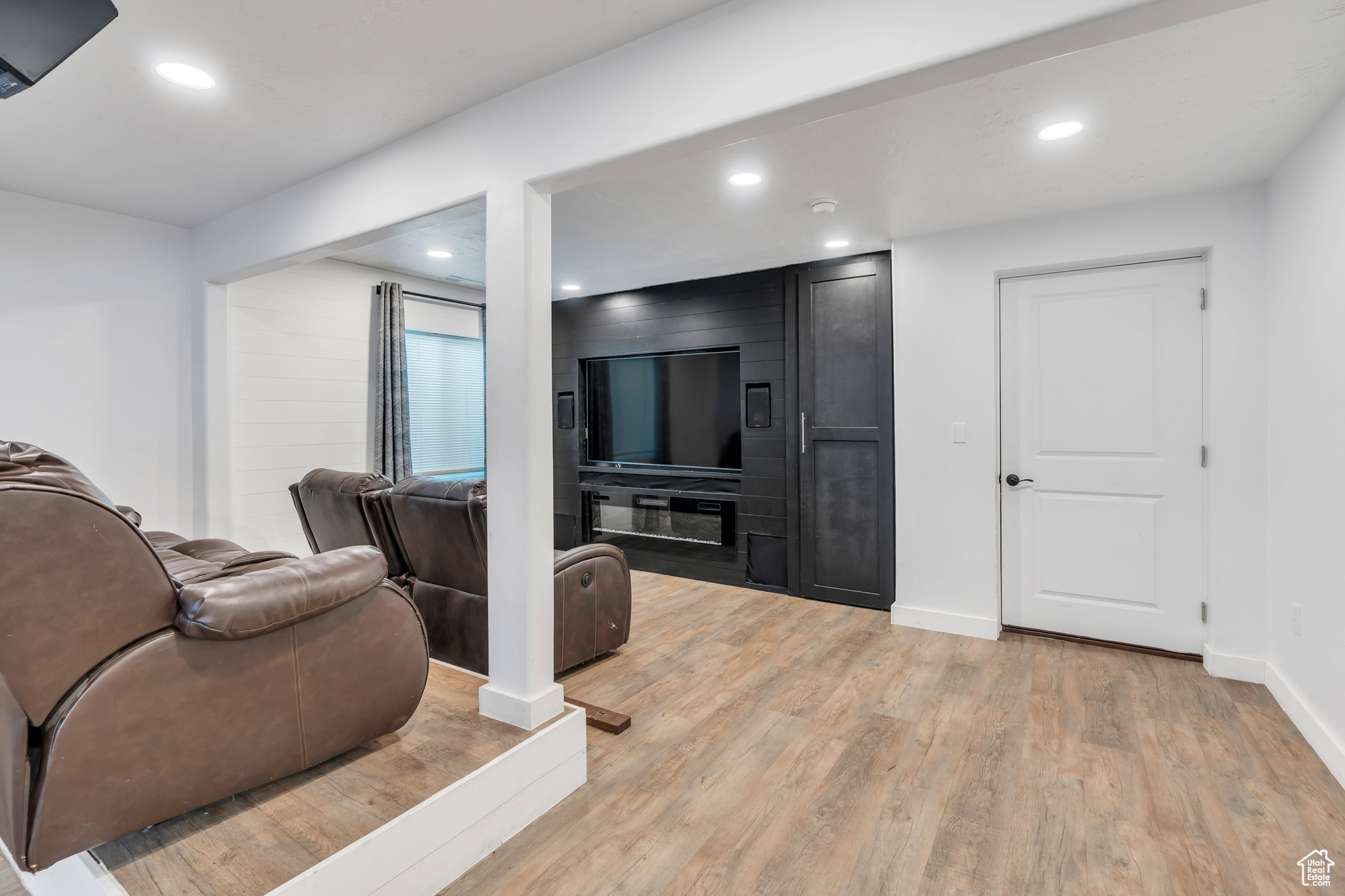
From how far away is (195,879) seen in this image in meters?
1.46

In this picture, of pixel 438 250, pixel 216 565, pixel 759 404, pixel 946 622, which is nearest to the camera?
pixel 216 565

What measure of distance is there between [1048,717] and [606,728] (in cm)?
181

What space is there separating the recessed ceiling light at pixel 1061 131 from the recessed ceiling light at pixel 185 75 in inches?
119

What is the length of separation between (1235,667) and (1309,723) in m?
0.64

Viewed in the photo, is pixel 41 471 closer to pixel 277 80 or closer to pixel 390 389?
pixel 277 80

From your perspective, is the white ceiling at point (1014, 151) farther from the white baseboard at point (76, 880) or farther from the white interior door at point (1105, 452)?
the white baseboard at point (76, 880)

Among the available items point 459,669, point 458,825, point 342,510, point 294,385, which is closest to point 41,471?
point 458,825

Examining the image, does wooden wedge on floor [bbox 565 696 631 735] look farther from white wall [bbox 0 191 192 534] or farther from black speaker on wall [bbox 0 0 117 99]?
white wall [bbox 0 191 192 534]

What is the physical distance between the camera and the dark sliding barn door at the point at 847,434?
13.3ft

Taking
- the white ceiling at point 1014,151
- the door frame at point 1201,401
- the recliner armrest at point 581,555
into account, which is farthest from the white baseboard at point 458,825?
the door frame at point 1201,401

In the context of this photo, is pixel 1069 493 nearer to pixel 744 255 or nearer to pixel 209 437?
pixel 744 255

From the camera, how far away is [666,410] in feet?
16.6

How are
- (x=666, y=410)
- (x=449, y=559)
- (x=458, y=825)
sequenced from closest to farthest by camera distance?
(x=458, y=825), (x=449, y=559), (x=666, y=410)

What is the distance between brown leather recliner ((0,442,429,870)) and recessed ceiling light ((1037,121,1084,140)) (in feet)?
9.22
